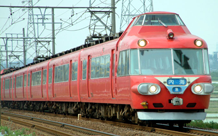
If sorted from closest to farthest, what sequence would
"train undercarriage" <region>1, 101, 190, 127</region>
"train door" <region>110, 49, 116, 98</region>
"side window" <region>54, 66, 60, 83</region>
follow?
1. "train undercarriage" <region>1, 101, 190, 127</region>
2. "train door" <region>110, 49, 116, 98</region>
3. "side window" <region>54, 66, 60, 83</region>

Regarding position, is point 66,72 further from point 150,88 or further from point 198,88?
point 198,88

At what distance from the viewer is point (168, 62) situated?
473 inches

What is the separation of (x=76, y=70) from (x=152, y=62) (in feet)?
25.4

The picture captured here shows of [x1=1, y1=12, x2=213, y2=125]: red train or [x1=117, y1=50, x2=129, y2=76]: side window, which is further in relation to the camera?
[x1=117, y1=50, x2=129, y2=76]: side window

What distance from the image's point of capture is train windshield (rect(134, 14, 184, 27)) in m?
13.5

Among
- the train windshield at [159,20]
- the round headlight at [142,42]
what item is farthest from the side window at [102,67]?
the round headlight at [142,42]

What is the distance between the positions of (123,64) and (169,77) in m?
1.77

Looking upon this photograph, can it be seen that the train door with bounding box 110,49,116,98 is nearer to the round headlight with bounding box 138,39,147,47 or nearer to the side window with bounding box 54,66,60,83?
the round headlight with bounding box 138,39,147,47

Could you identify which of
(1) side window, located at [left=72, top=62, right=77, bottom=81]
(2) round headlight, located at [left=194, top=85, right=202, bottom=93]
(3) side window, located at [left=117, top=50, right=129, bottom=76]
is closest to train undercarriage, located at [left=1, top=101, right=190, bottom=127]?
(3) side window, located at [left=117, top=50, right=129, bottom=76]

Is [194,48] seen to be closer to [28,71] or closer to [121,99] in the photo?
[121,99]

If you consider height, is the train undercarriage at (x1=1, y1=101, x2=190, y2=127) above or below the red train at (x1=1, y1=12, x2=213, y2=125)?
below

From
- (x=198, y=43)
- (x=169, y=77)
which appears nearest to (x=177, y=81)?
(x=169, y=77)

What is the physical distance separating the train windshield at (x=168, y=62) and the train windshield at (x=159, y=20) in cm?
155

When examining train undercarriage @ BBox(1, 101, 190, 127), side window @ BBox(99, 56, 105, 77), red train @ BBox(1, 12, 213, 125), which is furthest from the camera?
side window @ BBox(99, 56, 105, 77)
